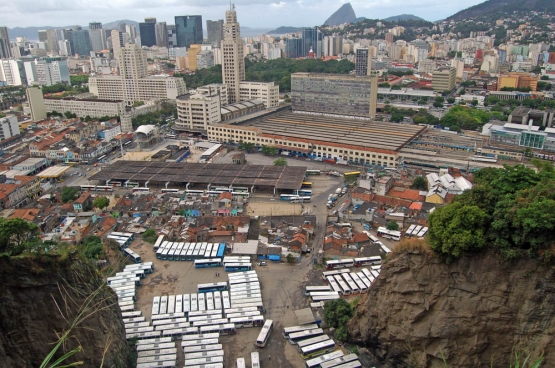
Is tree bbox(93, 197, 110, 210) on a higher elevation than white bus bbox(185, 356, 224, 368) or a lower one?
higher

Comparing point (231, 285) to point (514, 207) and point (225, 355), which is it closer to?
point (225, 355)

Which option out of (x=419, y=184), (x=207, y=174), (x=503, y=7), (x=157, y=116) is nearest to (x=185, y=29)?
(x=157, y=116)

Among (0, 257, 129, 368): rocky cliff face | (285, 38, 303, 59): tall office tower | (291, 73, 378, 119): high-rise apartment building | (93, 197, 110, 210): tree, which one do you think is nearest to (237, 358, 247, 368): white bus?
(0, 257, 129, 368): rocky cliff face

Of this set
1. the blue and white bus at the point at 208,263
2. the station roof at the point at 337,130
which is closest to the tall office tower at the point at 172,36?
the station roof at the point at 337,130

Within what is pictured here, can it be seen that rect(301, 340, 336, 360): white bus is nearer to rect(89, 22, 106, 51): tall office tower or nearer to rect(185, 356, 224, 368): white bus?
rect(185, 356, 224, 368): white bus

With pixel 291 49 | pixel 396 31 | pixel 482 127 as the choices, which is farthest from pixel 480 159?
pixel 396 31

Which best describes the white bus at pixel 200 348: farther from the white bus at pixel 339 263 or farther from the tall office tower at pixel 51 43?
the tall office tower at pixel 51 43
